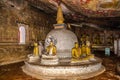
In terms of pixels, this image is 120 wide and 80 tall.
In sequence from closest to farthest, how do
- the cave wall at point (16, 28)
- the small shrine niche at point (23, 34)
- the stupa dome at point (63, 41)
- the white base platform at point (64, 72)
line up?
1. the white base platform at point (64, 72)
2. the stupa dome at point (63, 41)
3. the cave wall at point (16, 28)
4. the small shrine niche at point (23, 34)

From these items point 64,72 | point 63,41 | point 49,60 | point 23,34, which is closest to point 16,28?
point 23,34

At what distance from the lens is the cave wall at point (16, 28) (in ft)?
36.5

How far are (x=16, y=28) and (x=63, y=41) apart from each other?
14.6 feet

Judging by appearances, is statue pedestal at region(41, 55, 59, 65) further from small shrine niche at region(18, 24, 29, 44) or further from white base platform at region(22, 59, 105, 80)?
small shrine niche at region(18, 24, 29, 44)

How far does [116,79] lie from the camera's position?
6.90 metres

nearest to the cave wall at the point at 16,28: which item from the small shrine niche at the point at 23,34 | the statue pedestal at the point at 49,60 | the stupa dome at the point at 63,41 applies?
the small shrine niche at the point at 23,34

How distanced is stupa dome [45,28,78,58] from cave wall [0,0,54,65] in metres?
3.42

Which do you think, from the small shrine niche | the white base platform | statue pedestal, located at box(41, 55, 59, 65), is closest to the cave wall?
the small shrine niche

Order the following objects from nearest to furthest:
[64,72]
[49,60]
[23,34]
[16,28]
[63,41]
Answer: [64,72], [49,60], [63,41], [16,28], [23,34]

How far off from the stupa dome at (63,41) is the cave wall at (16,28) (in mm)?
3420

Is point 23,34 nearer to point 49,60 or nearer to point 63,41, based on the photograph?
point 63,41

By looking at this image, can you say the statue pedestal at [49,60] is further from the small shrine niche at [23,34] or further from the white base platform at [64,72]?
the small shrine niche at [23,34]

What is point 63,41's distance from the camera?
395 inches

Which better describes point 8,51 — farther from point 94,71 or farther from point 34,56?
point 94,71
